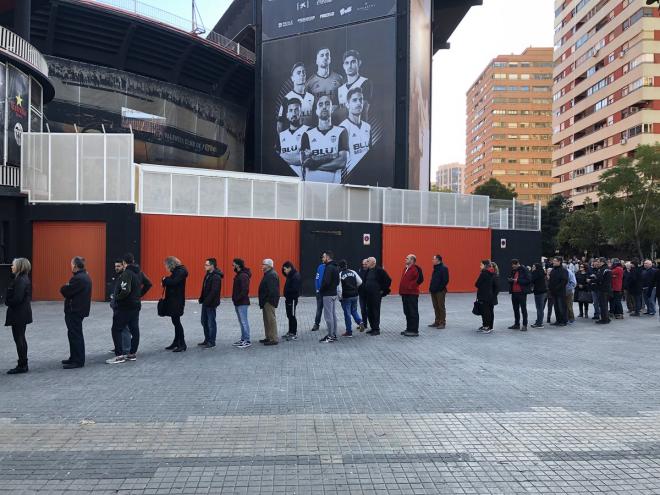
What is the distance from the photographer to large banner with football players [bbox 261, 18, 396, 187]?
2988 cm

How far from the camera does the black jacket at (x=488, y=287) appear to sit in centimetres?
1144

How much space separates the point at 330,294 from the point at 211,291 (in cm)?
241

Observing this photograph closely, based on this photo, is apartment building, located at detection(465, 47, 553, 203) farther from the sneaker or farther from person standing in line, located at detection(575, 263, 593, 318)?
the sneaker

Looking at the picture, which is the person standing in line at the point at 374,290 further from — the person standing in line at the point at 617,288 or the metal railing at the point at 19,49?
the metal railing at the point at 19,49

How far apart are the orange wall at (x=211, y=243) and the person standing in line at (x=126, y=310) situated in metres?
11.0

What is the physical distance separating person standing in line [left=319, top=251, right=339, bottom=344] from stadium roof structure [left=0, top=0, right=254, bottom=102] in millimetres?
22937

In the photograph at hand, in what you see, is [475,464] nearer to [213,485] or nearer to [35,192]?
[213,485]

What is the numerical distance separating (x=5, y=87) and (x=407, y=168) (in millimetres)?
20038

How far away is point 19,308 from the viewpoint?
7.34 meters

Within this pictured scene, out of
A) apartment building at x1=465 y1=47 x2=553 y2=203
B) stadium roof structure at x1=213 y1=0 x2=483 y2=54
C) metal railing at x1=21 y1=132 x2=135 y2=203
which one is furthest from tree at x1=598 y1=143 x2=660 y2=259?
apartment building at x1=465 y1=47 x2=553 y2=203

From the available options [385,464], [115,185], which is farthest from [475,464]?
[115,185]

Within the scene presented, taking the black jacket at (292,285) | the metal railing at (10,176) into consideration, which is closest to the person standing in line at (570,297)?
the black jacket at (292,285)

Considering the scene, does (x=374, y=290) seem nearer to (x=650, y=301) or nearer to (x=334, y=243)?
(x=650, y=301)

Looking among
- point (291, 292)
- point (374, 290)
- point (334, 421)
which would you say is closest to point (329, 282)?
point (291, 292)
